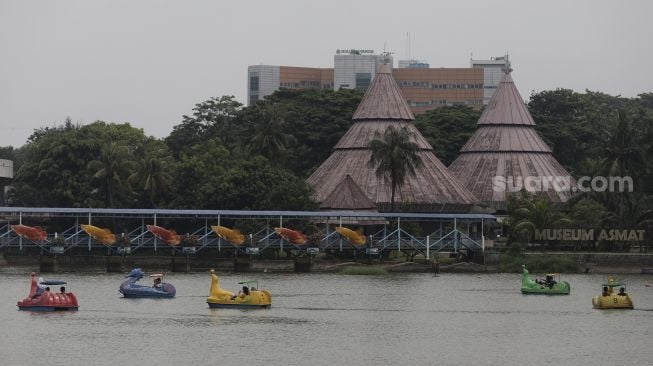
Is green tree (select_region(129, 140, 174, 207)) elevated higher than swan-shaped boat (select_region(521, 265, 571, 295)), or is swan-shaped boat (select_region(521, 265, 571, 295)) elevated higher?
green tree (select_region(129, 140, 174, 207))

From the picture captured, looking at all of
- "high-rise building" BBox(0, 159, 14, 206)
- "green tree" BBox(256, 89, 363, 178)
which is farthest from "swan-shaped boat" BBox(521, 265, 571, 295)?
"high-rise building" BBox(0, 159, 14, 206)

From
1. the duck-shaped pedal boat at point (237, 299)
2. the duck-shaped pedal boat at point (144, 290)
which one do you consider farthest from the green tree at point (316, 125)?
the duck-shaped pedal boat at point (237, 299)

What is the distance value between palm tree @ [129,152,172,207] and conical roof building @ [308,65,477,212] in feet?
40.9

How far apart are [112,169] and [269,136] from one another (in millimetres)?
15646

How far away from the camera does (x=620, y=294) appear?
85.8 meters

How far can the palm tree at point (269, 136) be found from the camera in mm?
138125

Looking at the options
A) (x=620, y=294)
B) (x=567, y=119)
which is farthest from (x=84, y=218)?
(x=567, y=119)

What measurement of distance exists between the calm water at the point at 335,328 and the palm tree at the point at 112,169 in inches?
1170

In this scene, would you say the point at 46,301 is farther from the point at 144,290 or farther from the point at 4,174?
the point at 4,174

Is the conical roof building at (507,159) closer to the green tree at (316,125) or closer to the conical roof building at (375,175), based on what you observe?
the conical roof building at (375,175)

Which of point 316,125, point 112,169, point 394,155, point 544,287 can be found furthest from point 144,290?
point 316,125

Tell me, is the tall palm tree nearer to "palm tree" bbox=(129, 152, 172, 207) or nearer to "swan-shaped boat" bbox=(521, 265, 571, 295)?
"swan-shaped boat" bbox=(521, 265, 571, 295)

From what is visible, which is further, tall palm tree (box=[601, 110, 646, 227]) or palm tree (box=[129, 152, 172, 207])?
palm tree (box=[129, 152, 172, 207])

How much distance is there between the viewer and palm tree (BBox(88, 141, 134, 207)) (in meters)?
129
